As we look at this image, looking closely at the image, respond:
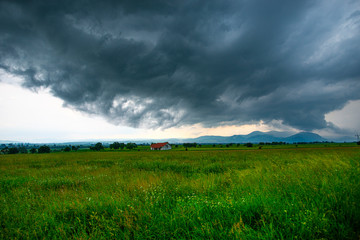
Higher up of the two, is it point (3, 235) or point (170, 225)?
point (170, 225)

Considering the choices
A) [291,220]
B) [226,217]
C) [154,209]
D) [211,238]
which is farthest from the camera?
[154,209]

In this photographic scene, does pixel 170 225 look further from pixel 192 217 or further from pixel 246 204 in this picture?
pixel 246 204

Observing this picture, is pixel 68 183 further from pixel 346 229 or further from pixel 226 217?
pixel 346 229

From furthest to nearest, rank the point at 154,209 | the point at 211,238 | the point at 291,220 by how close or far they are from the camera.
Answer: the point at 154,209
the point at 291,220
the point at 211,238

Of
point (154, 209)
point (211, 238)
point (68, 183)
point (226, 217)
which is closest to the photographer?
point (211, 238)

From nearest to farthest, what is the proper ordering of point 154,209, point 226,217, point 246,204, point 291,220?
point 291,220 < point 226,217 < point 246,204 < point 154,209

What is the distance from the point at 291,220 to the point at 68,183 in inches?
387

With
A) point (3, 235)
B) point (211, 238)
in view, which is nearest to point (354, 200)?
point (211, 238)

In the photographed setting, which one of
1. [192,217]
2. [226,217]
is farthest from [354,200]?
[192,217]

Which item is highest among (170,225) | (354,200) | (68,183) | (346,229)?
(354,200)

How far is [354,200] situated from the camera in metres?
2.72

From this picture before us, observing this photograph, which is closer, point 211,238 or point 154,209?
point 211,238

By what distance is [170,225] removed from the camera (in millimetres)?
2740

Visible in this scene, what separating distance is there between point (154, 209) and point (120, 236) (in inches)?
37.7
